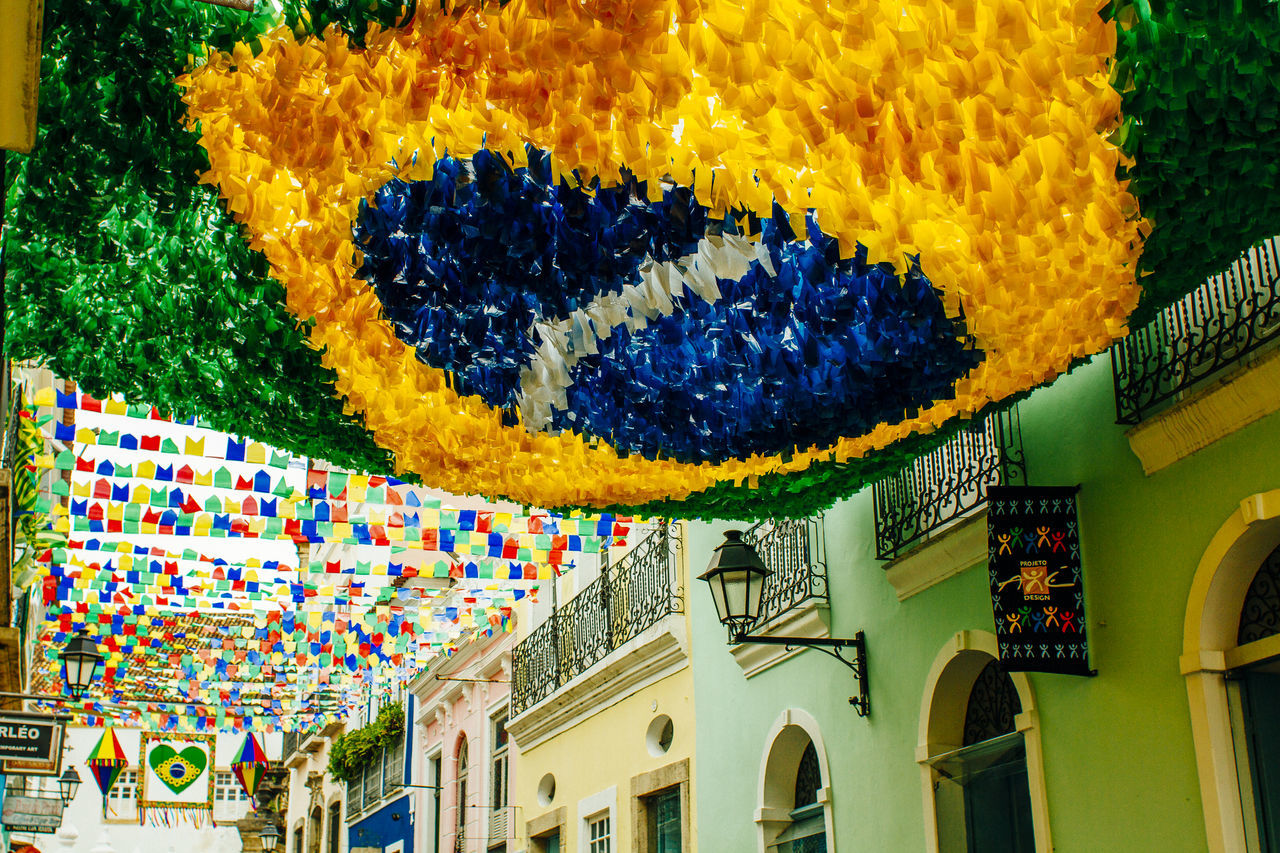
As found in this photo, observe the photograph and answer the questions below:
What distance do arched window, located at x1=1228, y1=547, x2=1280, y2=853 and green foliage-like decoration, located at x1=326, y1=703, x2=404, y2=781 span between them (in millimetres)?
20044

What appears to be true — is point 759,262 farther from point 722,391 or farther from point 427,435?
point 427,435

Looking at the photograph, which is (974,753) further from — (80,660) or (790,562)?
(80,660)

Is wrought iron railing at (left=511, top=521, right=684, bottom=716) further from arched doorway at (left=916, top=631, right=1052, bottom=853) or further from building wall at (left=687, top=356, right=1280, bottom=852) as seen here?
arched doorway at (left=916, top=631, right=1052, bottom=853)

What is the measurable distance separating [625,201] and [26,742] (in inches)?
331

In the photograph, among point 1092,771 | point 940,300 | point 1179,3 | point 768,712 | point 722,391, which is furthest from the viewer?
point 768,712

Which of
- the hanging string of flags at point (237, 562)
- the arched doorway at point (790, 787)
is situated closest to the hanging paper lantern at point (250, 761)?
the hanging string of flags at point (237, 562)

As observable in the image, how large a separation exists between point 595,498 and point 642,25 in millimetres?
3114

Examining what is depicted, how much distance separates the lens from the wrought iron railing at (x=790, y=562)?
9.09 m

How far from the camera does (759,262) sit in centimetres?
374

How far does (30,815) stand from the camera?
18.5 m

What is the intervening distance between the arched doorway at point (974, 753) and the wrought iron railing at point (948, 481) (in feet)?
2.57

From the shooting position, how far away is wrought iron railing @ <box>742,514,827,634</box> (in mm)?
9094

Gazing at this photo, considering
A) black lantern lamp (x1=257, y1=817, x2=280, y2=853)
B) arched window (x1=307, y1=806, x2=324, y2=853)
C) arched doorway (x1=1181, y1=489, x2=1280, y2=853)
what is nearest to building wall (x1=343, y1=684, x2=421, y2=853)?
arched window (x1=307, y1=806, x2=324, y2=853)

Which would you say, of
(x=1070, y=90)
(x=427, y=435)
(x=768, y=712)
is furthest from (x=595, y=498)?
(x=768, y=712)
